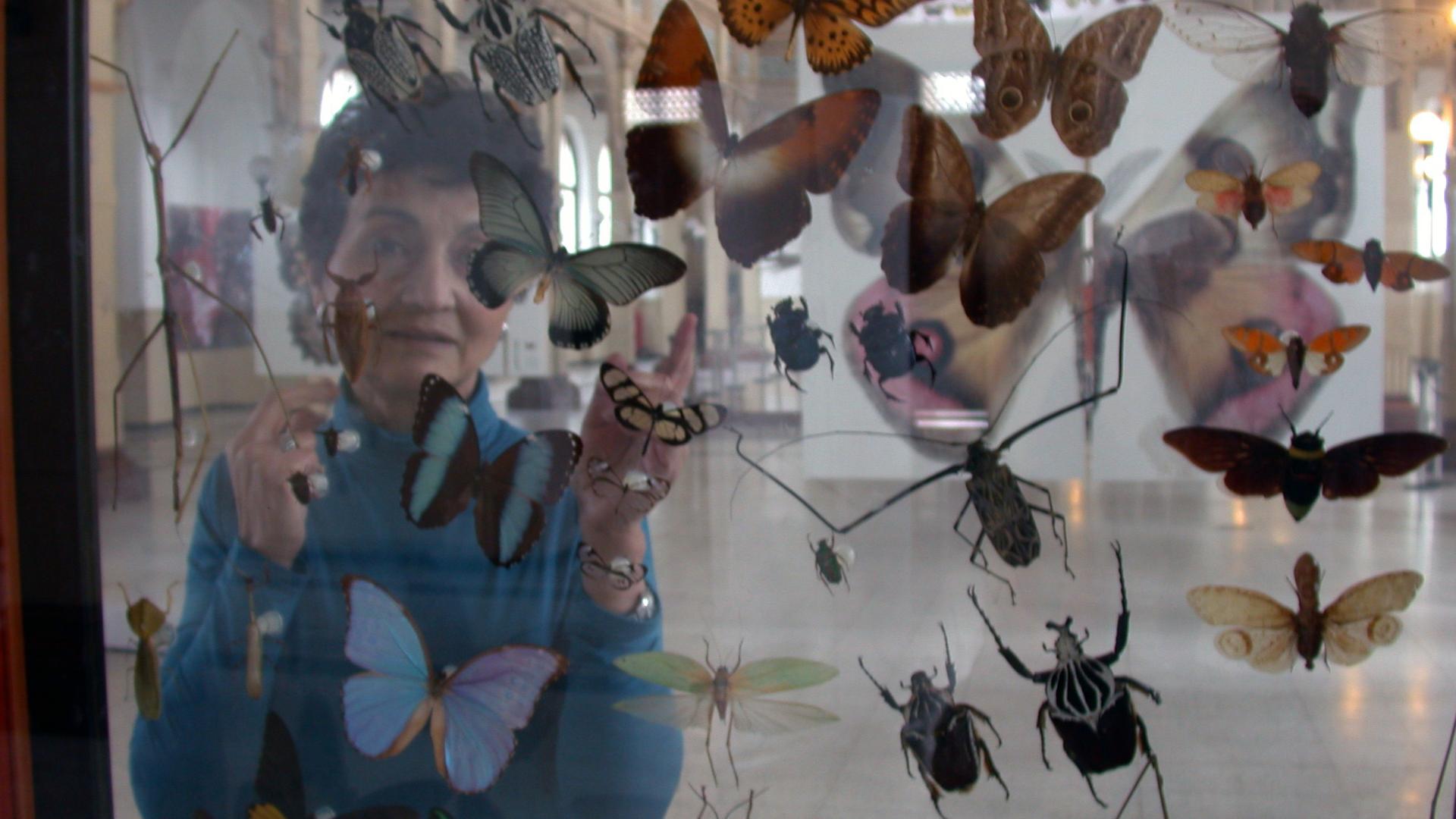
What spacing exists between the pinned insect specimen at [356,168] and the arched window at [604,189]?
235mm

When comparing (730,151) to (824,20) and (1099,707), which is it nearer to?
(824,20)

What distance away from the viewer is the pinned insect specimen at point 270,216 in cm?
112

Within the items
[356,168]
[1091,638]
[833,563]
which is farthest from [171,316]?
[1091,638]

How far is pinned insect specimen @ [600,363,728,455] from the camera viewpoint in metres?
1.01

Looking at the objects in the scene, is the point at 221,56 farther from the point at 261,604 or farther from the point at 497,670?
the point at 497,670

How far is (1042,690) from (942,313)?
1.08ft

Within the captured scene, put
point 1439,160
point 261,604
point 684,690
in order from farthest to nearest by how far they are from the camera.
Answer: point 261,604 → point 684,690 → point 1439,160

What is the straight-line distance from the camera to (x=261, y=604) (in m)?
1.15

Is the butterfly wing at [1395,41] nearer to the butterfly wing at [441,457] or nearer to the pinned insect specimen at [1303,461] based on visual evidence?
the pinned insect specimen at [1303,461]

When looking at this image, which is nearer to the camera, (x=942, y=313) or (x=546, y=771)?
(x=942, y=313)

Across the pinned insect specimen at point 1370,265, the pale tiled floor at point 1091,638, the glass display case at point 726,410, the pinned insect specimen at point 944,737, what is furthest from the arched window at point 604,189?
the pinned insect specimen at point 1370,265

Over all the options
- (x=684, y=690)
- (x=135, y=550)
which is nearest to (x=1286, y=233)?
(x=684, y=690)

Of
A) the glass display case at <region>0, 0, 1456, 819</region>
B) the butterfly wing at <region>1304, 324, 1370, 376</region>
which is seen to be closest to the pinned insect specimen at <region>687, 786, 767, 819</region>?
the glass display case at <region>0, 0, 1456, 819</region>

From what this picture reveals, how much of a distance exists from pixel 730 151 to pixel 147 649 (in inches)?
30.9
